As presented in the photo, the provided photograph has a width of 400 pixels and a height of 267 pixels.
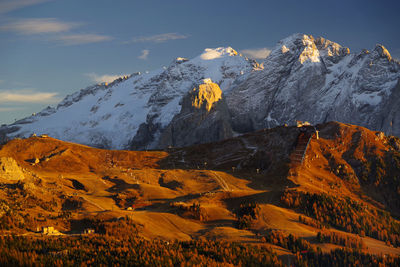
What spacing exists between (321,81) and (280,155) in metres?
119

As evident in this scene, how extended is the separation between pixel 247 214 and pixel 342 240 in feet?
38.9

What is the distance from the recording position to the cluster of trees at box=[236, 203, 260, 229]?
161 feet

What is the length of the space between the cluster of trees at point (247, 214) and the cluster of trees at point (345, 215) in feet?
20.2

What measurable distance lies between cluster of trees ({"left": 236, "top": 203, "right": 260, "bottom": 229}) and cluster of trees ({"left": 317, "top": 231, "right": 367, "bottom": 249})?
27.6ft

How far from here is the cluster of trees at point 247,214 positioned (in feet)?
161

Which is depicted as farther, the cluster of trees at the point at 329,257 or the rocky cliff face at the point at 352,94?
the rocky cliff face at the point at 352,94

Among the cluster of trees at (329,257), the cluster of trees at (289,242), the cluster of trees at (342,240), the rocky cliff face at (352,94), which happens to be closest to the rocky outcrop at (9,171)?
the cluster of trees at (289,242)

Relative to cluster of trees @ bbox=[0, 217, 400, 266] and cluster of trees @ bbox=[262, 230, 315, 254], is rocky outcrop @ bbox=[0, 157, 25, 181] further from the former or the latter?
cluster of trees @ bbox=[262, 230, 315, 254]

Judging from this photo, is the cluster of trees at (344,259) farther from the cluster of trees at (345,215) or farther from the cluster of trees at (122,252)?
the cluster of trees at (345,215)

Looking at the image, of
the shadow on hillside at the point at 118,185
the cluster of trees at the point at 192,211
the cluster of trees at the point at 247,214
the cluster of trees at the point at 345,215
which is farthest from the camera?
the shadow on hillside at the point at 118,185

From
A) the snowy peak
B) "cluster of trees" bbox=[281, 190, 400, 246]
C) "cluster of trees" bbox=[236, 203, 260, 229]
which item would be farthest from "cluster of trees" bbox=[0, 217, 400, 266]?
the snowy peak

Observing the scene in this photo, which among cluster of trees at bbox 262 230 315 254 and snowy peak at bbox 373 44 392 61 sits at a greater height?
snowy peak at bbox 373 44 392 61

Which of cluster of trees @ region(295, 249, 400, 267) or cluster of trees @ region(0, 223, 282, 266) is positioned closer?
cluster of trees @ region(0, 223, 282, 266)

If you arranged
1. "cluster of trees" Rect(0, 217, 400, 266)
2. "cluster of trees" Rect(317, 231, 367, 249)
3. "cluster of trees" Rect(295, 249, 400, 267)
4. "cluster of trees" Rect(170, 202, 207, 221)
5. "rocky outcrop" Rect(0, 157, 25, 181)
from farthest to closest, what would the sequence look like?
"rocky outcrop" Rect(0, 157, 25, 181) → "cluster of trees" Rect(170, 202, 207, 221) → "cluster of trees" Rect(317, 231, 367, 249) → "cluster of trees" Rect(295, 249, 400, 267) → "cluster of trees" Rect(0, 217, 400, 266)
